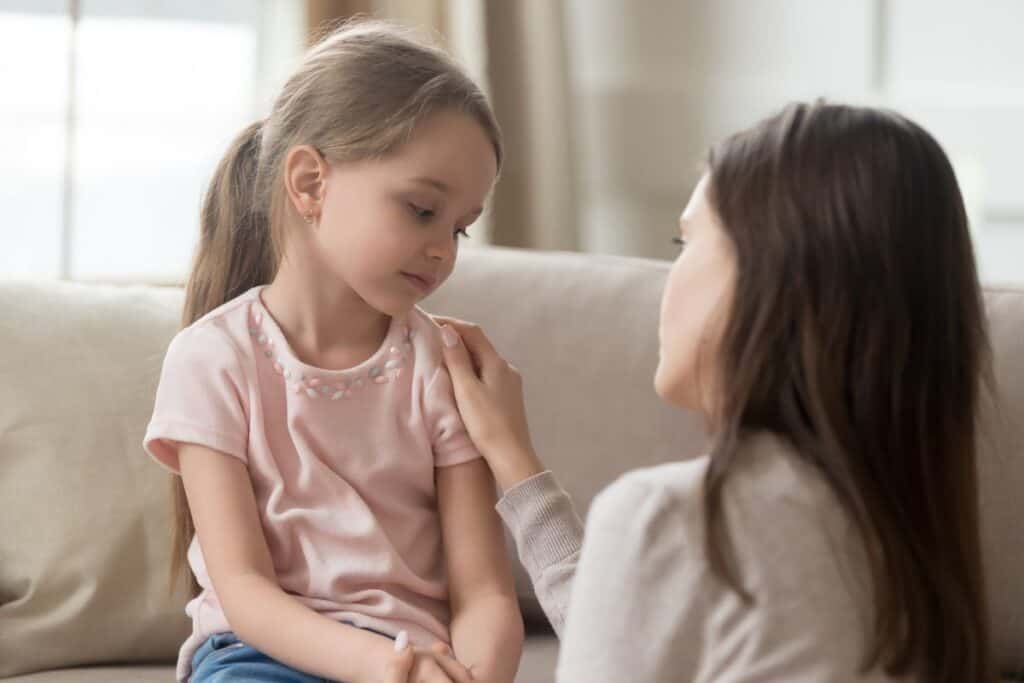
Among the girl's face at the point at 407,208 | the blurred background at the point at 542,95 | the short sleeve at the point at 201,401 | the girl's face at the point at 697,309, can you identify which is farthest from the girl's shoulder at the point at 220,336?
the blurred background at the point at 542,95

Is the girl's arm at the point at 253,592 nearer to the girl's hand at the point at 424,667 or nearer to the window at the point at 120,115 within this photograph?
the girl's hand at the point at 424,667

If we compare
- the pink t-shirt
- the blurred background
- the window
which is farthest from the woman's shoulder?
the window

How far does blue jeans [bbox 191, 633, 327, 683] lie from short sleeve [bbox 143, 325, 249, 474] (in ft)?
0.59

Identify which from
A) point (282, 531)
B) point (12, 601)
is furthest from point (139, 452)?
point (282, 531)

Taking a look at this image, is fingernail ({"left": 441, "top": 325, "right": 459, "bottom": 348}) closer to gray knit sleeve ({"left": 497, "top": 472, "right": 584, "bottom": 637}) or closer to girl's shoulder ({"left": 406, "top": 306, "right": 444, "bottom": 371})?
girl's shoulder ({"left": 406, "top": 306, "right": 444, "bottom": 371})

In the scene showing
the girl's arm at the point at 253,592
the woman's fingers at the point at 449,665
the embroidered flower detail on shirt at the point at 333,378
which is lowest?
the woman's fingers at the point at 449,665

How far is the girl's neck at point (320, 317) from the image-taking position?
1.49m

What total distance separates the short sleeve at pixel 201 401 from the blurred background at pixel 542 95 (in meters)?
1.04

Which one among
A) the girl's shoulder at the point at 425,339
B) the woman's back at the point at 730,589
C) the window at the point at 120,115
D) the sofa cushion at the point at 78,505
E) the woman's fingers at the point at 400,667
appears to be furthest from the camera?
the window at the point at 120,115

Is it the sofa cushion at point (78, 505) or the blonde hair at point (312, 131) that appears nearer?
the blonde hair at point (312, 131)

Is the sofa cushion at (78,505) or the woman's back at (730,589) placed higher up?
the woman's back at (730,589)

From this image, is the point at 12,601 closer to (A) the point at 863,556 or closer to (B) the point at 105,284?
(B) the point at 105,284

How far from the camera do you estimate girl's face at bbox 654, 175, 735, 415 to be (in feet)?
3.42

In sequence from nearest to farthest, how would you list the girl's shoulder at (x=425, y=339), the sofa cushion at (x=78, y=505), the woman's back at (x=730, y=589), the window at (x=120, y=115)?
1. the woman's back at (x=730, y=589)
2. the girl's shoulder at (x=425, y=339)
3. the sofa cushion at (x=78, y=505)
4. the window at (x=120, y=115)
